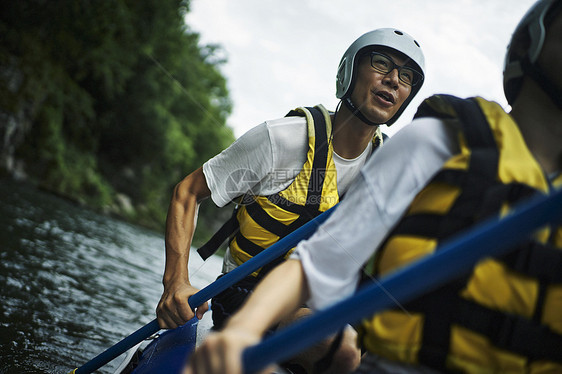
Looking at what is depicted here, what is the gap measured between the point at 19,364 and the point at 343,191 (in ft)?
6.75

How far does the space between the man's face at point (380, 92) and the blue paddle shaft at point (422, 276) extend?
1.55 meters

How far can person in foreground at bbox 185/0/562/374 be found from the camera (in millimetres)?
833

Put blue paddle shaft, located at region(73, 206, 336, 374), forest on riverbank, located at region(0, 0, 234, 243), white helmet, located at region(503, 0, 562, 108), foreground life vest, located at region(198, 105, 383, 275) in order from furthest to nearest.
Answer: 1. forest on riverbank, located at region(0, 0, 234, 243)
2. foreground life vest, located at region(198, 105, 383, 275)
3. blue paddle shaft, located at region(73, 206, 336, 374)
4. white helmet, located at region(503, 0, 562, 108)

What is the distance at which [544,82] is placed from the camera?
938mm

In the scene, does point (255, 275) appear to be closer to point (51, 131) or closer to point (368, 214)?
point (368, 214)

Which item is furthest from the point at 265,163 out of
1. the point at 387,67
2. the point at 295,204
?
the point at 387,67

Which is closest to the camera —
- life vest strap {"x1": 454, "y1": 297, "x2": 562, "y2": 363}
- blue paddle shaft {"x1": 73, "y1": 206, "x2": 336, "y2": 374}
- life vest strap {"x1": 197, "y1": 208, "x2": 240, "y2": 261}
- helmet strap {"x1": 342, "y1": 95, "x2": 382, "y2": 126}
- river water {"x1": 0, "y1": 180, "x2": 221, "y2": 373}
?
life vest strap {"x1": 454, "y1": 297, "x2": 562, "y2": 363}

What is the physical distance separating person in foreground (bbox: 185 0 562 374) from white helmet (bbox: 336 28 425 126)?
4.18 feet

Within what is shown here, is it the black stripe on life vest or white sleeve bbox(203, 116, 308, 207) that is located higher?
white sleeve bbox(203, 116, 308, 207)

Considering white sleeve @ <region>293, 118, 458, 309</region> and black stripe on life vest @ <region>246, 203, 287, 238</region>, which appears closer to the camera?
white sleeve @ <region>293, 118, 458, 309</region>

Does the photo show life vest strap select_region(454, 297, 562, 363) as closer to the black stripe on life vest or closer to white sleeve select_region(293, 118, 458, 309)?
white sleeve select_region(293, 118, 458, 309)

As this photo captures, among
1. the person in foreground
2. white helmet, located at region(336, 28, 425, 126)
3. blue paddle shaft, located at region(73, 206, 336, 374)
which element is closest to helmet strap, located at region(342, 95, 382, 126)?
white helmet, located at region(336, 28, 425, 126)

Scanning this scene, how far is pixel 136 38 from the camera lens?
54.2 ft

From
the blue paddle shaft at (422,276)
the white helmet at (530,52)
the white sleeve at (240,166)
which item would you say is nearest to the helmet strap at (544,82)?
the white helmet at (530,52)
